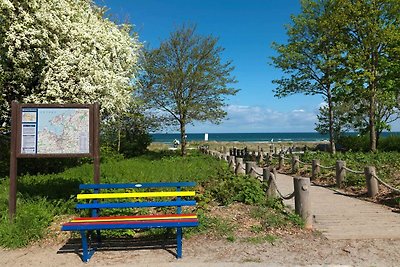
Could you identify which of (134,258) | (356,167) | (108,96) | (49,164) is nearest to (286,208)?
(134,258)

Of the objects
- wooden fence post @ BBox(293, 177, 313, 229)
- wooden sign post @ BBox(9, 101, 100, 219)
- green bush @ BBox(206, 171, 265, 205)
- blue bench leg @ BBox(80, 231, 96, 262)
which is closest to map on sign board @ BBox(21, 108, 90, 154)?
wooden sign post @ BBox(9, 101, 100, 219)

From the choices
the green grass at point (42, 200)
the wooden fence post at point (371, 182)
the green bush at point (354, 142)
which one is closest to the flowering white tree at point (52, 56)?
the green grass at point (42, 200)

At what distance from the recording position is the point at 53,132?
6930 millimetres

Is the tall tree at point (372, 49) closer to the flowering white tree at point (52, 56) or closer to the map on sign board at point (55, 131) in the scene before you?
the flowering white tree at point (52, 56)

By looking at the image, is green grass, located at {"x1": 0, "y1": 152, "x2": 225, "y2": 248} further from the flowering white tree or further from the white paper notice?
the flowering white tree

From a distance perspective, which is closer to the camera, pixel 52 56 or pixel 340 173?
pixel 340 173

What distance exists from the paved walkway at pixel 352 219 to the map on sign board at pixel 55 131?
4792 millimetres

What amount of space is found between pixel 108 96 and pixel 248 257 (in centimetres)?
987

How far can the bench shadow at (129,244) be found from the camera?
5.83m

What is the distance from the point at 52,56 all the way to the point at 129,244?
29.4ft

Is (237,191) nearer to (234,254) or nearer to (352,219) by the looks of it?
(352,219)

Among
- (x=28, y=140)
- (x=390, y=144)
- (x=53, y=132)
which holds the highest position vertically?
(x=53, y=132)

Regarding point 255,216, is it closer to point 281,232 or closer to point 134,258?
point 281,232

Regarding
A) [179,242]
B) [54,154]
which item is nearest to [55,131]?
[54,154]
